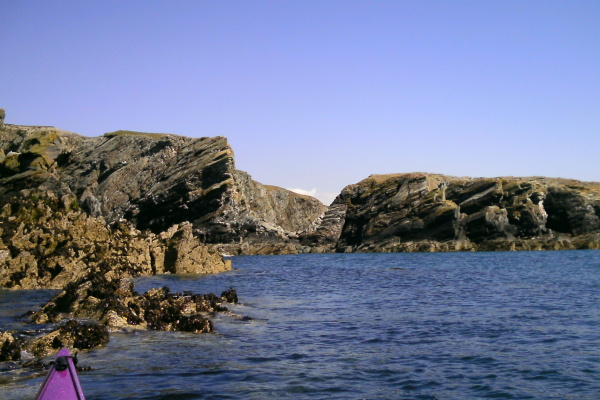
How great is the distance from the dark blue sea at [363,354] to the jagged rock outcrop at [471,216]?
258 ft

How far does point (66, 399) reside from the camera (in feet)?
30.0

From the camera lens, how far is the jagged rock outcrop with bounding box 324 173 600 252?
102812mm

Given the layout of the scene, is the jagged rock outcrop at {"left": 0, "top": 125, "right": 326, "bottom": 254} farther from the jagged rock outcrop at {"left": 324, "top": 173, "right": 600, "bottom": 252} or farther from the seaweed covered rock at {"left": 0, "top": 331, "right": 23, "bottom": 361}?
the seaweed covered rock at {"left": 0, "top": 331, "right": 23, "bottom": 361}

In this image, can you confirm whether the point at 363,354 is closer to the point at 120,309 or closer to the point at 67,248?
the point at 120,309

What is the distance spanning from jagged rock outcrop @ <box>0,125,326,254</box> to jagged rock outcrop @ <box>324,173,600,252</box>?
65.9 ft

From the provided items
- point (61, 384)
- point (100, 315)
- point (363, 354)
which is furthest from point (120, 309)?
point (61, 384)

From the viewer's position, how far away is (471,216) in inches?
4284

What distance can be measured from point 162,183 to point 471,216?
65.1 m

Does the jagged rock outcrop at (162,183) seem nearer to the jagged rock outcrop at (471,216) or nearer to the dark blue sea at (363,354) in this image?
the jagged rock outcrop at (471,216)

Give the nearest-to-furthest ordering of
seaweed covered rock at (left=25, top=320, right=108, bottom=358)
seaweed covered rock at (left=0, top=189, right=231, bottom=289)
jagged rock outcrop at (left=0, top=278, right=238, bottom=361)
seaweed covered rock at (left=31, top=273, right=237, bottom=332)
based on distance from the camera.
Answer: seaweed covered rock at (left=25, top=320, right=108, bottom=358) < jagged rock outcrop at (left=0, top=278, right=238, bottom=361) < seaweed covered rock at (left=31, top=273, right=237, bottom=332) < seaweed covered rock at (left=0, top=189, right=231, bottom=289)

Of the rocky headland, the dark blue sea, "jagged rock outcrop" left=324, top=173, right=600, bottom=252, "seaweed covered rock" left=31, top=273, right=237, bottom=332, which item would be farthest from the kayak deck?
"jagged rock outcrop" left=324, top=173, right=600, bottom=252

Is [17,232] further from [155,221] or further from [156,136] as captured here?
[156,136]

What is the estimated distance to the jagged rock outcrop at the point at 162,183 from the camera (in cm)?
11075

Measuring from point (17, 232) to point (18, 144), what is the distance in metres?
79.0
